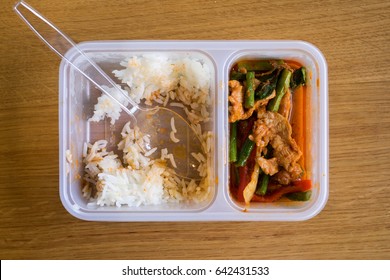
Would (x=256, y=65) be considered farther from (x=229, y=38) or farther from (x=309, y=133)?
(x=309, y=133)

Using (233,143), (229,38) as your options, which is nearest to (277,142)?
(233,143)

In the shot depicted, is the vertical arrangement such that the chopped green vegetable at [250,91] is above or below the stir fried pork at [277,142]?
above

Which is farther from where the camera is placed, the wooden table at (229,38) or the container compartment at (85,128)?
the wooden table at (229,38)

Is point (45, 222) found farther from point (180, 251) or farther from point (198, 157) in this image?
point (198, 157)

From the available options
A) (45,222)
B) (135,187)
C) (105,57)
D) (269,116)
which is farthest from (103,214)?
(269,116)

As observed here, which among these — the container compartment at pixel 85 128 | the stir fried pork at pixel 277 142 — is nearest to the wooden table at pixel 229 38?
the container compartment at pixel 85 128

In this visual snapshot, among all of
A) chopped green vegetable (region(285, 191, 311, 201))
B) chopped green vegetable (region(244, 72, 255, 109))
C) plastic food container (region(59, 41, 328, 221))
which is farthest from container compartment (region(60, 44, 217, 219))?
chopped green vegetable (region(285, 191, 311, 201))

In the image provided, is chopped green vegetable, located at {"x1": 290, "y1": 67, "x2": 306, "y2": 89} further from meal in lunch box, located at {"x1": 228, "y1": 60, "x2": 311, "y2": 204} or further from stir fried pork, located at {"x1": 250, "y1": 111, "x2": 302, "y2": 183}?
stir fried pork, located at {"x1": 250, "y1": 111, "x2": 302, "y2": 183}

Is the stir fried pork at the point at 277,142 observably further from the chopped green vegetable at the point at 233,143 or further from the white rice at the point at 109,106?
the white rice at the point at 109,106
